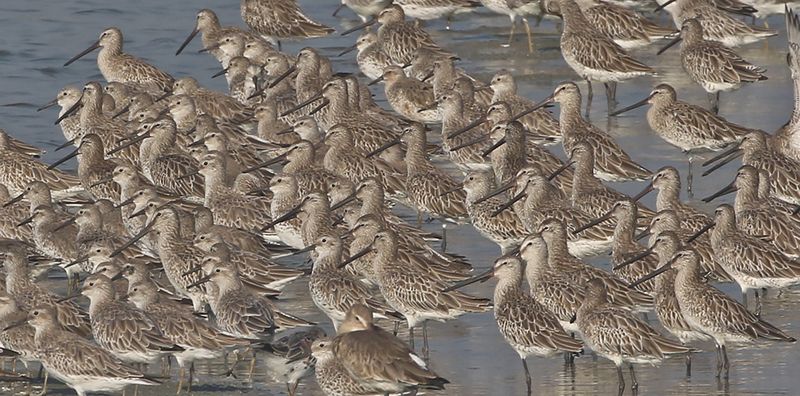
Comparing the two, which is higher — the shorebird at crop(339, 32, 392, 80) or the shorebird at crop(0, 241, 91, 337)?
the shorebird at crop(0, 241, 91, 337)

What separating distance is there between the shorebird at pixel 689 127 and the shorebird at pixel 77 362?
6.72 meters

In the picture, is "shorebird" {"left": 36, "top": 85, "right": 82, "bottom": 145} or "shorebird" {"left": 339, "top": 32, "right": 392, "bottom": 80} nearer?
"shorebird" {"left": 36, "top": 85, "right": 82, "bottom": 145}

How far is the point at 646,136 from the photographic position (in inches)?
707

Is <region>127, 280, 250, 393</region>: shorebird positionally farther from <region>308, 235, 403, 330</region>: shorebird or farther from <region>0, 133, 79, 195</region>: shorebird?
<region>0, 133, 79, 195</region>: shorebird

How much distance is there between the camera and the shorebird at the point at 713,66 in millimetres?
18188

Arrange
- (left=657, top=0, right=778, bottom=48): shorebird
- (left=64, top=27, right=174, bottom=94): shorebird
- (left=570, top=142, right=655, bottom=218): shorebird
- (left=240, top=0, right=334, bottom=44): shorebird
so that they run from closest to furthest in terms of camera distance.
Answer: (left=570, top=142, right=655, bottom=218): shorebird < (left=64, top=27, right=174, bottom=94): shorebird < (left=657, top=0, right=778, bottom=48): shorebird < (left=240, top=0, right=334, bottom=44): shorebird

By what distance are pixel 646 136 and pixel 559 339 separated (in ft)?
23.1

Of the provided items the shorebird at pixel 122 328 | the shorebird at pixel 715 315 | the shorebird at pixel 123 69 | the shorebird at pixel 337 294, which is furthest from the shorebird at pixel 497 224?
the shorebird at pixel 123 69

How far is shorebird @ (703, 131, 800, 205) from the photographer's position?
1523cm

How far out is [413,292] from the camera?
12.3 meters

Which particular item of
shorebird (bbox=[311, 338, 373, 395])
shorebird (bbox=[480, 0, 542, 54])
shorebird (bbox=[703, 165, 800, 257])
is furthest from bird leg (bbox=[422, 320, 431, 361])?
shorebird (bbox=[480, 0, 542, 54])

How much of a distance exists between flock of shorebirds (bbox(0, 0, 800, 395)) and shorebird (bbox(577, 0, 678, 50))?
3 cm

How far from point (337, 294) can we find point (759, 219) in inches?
136

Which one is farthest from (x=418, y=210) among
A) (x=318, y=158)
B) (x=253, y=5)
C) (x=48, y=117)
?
(x=253, y=5)
